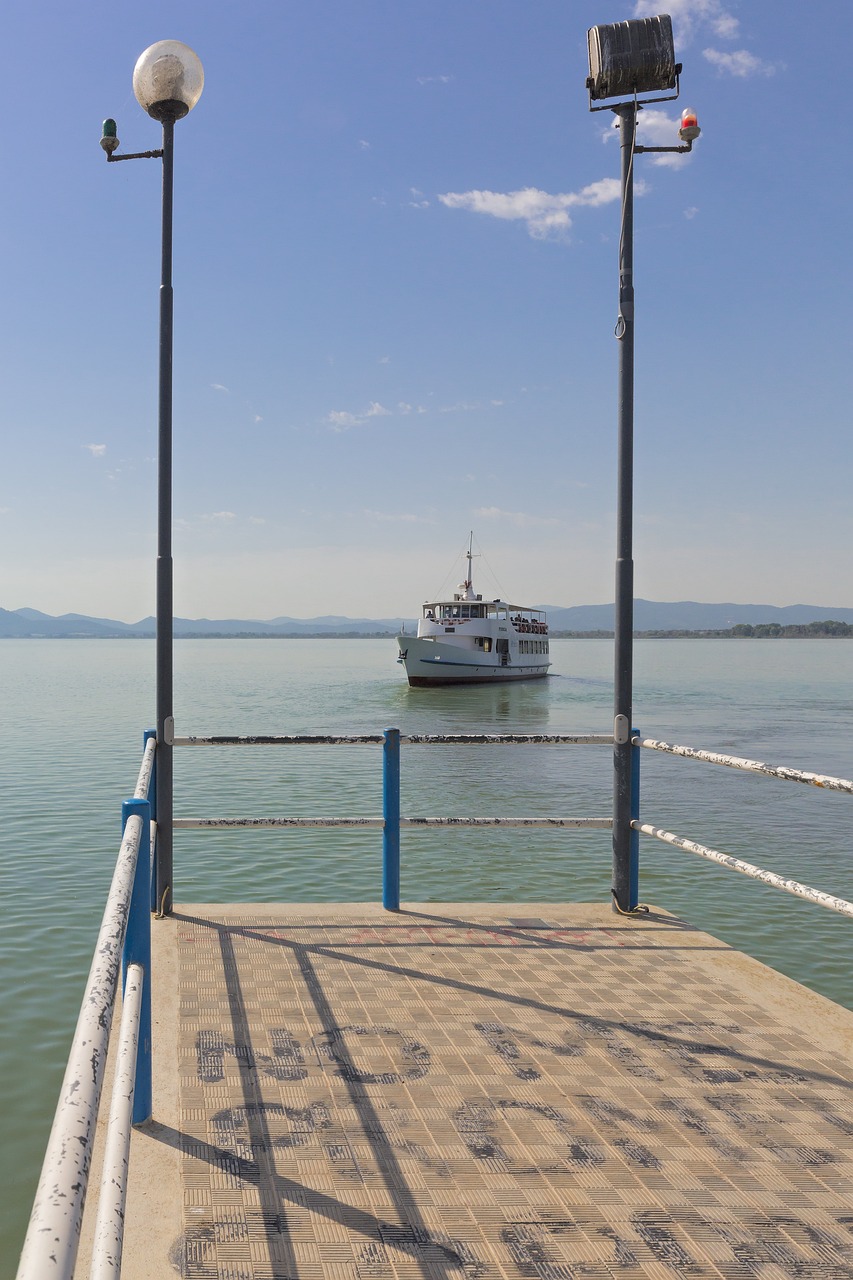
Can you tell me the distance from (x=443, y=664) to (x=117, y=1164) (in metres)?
56.9

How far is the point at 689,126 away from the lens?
572 cm

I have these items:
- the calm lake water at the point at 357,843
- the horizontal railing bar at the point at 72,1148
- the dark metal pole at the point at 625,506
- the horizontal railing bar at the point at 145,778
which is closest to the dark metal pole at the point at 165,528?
the horizontal railing bar at the point at 145,778

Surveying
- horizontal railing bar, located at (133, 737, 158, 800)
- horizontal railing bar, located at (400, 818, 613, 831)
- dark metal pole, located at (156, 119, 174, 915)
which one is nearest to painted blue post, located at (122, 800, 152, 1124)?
horizontal railing bar, located at (133, 737, 158, 800)

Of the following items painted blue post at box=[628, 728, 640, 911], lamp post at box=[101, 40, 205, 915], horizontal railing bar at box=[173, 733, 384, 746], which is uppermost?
lamp post at box=[101, 40, 205, 915]

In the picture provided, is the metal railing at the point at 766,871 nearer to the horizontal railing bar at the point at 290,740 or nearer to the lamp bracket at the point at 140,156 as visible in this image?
the horizontal railing bar at the point at 290,740

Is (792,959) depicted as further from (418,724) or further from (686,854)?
(418,724)

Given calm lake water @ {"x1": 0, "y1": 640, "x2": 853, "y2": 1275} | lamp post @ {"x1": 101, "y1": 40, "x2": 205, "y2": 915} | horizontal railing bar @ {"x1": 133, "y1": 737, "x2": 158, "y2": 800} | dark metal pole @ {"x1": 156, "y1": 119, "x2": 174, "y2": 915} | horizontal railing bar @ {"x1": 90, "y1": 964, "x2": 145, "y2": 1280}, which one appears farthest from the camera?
calm lake water @ {"x1": 0, "y1": 640, "x2": 853, "y2": 1275}

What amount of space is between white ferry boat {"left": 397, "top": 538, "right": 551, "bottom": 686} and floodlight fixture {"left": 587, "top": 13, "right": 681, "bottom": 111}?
5227 cm

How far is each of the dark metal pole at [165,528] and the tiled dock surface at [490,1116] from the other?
62cm

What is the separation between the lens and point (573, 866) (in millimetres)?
11828

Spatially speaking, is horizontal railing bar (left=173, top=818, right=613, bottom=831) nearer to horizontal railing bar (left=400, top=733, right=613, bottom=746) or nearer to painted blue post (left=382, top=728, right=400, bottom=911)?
painted blue post (left=382, top=728, right=400, bottom=911)

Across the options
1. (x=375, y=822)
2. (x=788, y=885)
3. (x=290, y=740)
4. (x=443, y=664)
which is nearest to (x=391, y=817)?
(x=375, y=822)

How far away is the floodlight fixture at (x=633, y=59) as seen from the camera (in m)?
5.77

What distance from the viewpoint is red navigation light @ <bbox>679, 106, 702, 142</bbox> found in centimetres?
571
